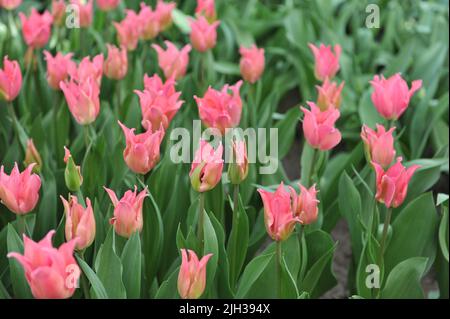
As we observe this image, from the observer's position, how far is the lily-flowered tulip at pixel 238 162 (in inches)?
56.0

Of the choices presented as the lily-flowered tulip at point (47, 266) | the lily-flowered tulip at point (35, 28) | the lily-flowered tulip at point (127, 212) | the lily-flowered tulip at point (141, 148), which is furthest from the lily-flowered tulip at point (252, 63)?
the lily-flowered tulip at point (47, 266)

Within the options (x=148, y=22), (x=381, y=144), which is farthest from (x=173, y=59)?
(x=381, y=144)

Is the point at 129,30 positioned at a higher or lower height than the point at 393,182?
higher

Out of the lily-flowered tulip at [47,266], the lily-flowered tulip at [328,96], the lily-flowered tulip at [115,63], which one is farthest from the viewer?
the lily-flowered tulip at [115,63]

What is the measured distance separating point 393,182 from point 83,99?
0.62 m

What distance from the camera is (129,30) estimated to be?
2117mm

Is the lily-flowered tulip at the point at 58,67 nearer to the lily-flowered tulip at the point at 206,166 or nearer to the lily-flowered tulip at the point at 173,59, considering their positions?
the lily-flowered tulip at the point at 173,59

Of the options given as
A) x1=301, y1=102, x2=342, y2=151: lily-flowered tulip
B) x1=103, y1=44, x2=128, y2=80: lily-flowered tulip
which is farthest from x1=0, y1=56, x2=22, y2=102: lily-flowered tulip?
x1=301, y1=102, x2=342, y2=151: lily-flowered tulip

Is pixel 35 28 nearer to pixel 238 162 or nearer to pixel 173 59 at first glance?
pixel 173 59

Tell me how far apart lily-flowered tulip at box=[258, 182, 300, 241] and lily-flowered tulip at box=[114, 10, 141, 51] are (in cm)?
92

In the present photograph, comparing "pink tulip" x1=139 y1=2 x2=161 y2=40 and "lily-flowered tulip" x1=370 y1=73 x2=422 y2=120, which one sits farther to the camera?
"pink tulip" x1=139 y1=2 x2=161 y2=40

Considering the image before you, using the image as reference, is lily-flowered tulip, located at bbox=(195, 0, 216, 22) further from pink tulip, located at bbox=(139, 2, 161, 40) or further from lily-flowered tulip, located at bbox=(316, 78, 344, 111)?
lily-flowered tulip, located at bbox=(316, 78, 344, 111)

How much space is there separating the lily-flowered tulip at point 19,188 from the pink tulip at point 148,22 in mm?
888

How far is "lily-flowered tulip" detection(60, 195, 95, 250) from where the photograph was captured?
1286mm
